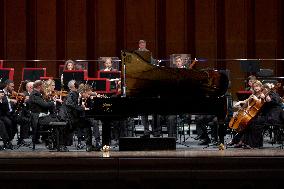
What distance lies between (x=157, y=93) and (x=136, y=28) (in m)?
6.81

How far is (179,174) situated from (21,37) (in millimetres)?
9819

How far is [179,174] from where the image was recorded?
5.09 m

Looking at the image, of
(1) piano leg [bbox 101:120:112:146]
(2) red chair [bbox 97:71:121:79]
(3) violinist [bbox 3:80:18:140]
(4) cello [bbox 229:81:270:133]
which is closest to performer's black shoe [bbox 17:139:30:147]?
(3) violinist [bbox 3:80:18:140]

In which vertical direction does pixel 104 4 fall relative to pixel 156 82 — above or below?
above

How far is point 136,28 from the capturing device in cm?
1418

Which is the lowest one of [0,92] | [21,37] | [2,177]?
[2,177]

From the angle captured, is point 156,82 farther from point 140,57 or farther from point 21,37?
point 21,37

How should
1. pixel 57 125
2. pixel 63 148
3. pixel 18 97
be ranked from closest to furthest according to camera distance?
pixel 57 125, pixel 63 148, pixel 18 97

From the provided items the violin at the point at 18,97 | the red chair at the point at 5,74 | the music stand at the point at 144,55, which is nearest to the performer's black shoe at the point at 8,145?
the violin at the point at 18,97

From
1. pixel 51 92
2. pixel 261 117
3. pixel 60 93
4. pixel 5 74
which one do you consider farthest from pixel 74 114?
pixel 261 117

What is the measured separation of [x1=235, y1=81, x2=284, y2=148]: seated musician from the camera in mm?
8742

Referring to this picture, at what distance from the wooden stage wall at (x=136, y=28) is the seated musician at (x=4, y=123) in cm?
485

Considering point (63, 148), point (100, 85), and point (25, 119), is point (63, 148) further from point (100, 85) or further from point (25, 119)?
point (100, 85)

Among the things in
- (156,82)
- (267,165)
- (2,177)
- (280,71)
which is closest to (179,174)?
(267,165)
